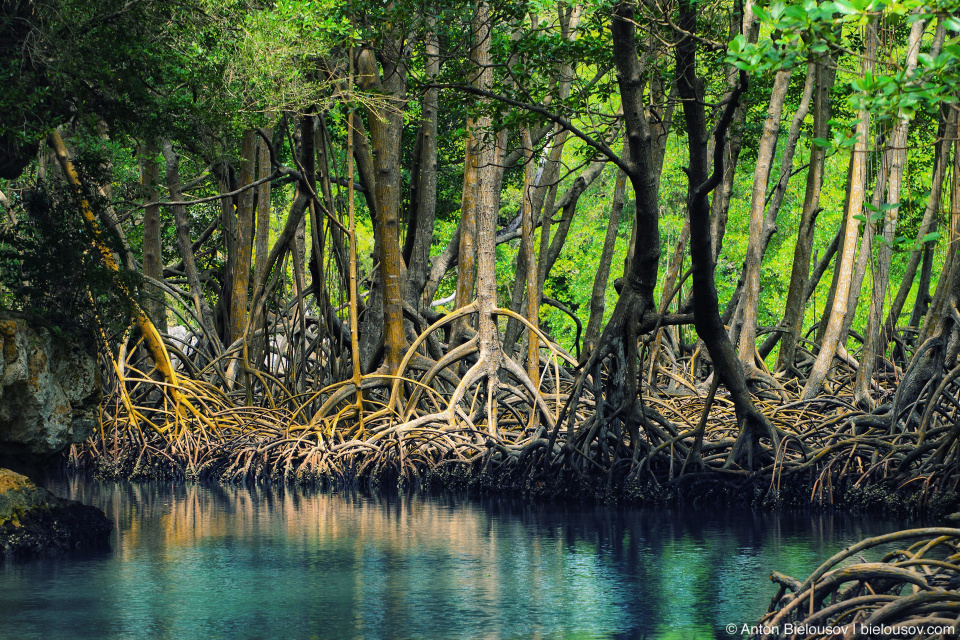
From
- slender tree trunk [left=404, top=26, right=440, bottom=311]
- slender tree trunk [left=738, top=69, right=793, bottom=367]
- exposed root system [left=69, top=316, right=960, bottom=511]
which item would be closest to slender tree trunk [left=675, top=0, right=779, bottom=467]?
exposed root system [left=69, top=316, right=960, bottom=511]

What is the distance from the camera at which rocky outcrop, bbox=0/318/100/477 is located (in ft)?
28.7

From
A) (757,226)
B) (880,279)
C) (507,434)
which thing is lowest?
(507,434)

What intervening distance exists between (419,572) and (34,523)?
297 centimetres

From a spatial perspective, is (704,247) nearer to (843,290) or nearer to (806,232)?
(843,290)

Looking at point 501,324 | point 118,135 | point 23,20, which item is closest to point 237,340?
point 118,135

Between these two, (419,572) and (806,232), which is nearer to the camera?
(419,572)

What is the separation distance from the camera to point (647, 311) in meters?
11.1

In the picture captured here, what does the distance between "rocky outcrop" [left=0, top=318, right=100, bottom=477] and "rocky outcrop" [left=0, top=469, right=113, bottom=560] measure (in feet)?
1.46

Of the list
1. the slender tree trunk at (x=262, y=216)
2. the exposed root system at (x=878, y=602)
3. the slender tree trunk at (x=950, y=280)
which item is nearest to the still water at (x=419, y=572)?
the exposed root system at (x=878, y=602)

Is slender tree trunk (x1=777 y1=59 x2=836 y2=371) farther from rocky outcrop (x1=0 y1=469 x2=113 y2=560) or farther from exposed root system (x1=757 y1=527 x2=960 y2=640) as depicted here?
exposed root system (x1=757 y1=527 x2=960 y2=640)

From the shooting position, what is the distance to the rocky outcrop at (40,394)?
8.76 m

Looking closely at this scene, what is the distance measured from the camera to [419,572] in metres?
7.92

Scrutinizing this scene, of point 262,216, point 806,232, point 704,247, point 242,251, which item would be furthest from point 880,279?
point 242,251

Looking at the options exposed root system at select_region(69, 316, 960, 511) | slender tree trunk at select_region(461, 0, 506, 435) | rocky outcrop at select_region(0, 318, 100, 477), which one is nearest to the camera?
rocky outcrop at select_region(0, 318, 100, 477)
